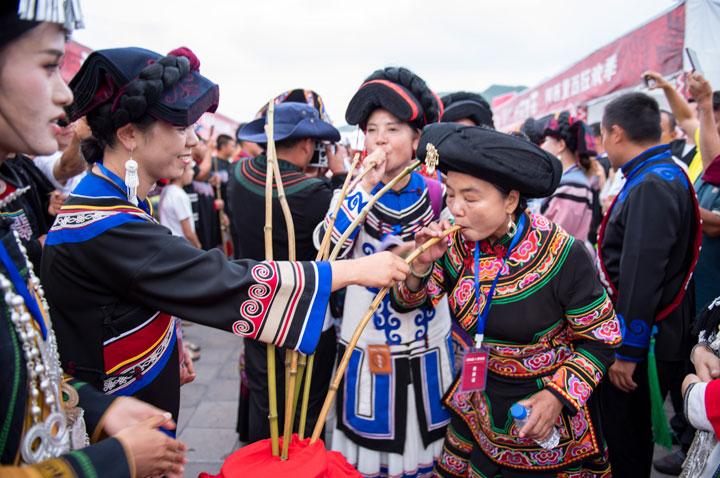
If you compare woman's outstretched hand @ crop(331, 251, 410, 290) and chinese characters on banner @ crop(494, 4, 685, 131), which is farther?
chinese characters on banner @ crop(494, 4, 685, 131)

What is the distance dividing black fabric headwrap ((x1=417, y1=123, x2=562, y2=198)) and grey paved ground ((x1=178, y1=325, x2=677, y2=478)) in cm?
244

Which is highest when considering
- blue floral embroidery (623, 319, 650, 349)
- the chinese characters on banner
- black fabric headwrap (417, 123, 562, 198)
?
the chinese characters on banner

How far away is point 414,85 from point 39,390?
5.88ft

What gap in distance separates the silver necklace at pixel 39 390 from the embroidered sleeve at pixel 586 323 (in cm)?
145

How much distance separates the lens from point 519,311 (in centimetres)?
161

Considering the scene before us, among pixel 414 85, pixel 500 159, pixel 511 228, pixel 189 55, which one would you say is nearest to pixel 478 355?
pixel 511 228

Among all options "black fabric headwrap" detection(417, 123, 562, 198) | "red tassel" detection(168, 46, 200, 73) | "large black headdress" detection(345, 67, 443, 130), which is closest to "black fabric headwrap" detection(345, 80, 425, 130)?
"large black headdress" detection(345, 67, 443, 130)

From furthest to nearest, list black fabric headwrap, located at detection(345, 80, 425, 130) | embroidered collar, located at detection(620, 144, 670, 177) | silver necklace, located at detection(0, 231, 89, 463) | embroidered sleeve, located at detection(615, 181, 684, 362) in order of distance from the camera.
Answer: embroidered collar, located at detection(620, 144, 670, 177), embroidered sleeve, located at detection(615, 181, 684, 362), black fabric headwrap, located at detection(345, 80, 425, 130), silver necklace, located at detection(0, 231, 89, 463)

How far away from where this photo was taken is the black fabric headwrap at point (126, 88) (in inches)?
51.7

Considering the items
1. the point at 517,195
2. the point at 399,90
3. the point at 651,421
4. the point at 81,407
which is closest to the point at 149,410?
the point at 81,407

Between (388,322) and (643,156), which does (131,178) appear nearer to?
(388,322)

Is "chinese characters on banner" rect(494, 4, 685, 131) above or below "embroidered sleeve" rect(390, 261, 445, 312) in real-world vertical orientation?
above

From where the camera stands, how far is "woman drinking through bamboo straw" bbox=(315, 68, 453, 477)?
198 centimetres

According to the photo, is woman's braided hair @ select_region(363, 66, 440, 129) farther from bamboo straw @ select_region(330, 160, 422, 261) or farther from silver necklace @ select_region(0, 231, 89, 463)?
silver necklace @ select_region(0, 231, 89, 463)
